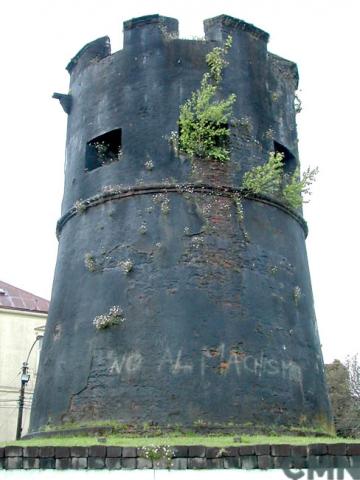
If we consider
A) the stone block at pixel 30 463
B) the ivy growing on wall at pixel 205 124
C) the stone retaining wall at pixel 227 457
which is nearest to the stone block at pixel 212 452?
the stone retaining wall at pixel 227 457

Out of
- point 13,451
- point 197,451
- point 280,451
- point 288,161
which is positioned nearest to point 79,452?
point 13,451

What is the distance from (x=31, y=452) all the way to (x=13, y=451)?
0.23 m

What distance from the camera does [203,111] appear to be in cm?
1100

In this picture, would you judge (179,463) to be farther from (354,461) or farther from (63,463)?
(354,461)

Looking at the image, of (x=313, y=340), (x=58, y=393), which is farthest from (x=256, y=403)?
(x=58, y=393)

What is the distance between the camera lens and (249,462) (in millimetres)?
7398

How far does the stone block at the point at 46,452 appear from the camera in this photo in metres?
7.77

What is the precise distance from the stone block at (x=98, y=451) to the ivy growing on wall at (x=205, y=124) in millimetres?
5124

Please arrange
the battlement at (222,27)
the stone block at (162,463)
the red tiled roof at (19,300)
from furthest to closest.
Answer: the red tiled roof at (19,300)
the battlement at (222,27)
the stone block at (162,463)

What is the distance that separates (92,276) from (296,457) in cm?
458

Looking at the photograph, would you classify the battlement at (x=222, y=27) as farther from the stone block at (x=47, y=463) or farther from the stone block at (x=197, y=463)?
the stone block at (x=47, y=463)

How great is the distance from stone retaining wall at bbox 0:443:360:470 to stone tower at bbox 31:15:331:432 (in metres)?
1.77

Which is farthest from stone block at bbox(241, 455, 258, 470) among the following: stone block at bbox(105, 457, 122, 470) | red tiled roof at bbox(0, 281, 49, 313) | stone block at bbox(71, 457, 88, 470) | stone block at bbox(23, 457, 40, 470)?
red tiled roof at bbox(0, 281, 49, 313)

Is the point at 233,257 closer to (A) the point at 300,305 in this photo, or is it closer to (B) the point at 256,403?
(A) the point at 300,305
